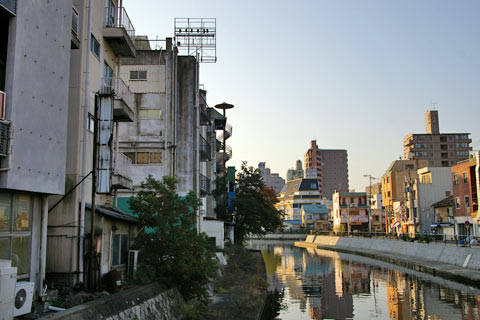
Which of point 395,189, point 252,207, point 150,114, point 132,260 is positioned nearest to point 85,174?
point 132,260

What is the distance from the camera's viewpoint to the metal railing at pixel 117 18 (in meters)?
22.3

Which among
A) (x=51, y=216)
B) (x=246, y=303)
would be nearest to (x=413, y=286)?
(x=246, y=303)

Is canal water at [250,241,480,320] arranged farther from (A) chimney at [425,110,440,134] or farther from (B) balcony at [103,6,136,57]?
(A) chimney at [425,110,440,134]

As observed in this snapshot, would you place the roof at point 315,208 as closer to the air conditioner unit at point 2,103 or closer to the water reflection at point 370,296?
the water reflection at point 370,296

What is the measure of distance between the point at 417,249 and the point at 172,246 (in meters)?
42.7

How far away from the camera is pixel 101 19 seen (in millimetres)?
21312

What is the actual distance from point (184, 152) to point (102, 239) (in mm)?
18252

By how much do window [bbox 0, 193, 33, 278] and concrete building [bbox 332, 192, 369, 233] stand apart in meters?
109

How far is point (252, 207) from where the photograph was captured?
55.1m

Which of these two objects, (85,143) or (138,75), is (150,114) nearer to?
(138,75)

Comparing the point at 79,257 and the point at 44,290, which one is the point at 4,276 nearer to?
the point at 44,290

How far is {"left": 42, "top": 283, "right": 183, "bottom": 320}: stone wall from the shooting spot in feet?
36.7

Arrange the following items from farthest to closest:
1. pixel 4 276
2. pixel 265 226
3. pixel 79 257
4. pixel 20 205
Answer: pixel 265 226, pixel 79 257, pixel 20 205, pixel 4 276

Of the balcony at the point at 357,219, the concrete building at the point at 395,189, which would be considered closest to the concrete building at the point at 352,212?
the balcony at the point at 357,219
